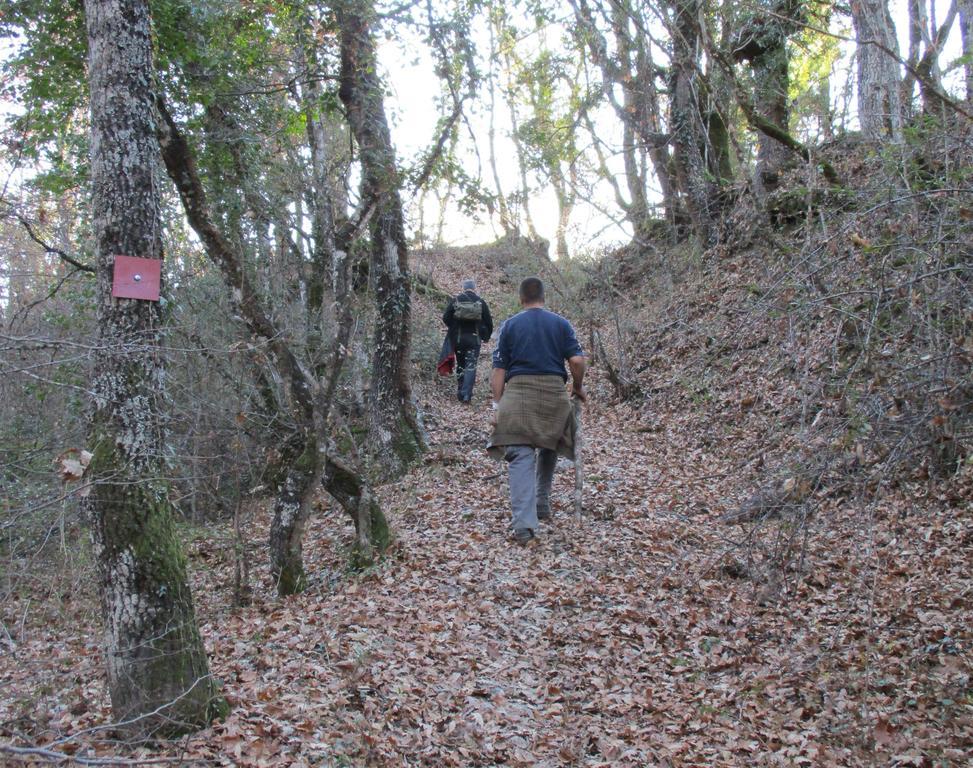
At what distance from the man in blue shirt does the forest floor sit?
→ 22.8 inches

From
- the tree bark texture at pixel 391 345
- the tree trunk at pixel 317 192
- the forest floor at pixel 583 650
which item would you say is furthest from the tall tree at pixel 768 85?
the forest floor at pixel 583 650

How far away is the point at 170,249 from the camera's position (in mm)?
10828

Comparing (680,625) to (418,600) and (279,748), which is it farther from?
(279,748)

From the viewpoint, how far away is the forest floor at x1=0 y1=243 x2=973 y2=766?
4.33 m

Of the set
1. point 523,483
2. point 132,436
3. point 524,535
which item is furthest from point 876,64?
point 132,436

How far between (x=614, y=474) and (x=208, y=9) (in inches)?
260

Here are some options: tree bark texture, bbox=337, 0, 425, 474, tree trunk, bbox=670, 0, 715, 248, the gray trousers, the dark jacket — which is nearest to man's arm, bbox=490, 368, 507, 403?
the gray trousers

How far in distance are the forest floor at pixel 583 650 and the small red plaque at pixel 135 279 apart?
6.67ft

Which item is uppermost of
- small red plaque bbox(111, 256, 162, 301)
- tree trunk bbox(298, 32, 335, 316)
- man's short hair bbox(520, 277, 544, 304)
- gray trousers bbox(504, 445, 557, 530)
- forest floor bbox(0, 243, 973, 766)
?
tree trunk bbox(298, 32, 335, 316)

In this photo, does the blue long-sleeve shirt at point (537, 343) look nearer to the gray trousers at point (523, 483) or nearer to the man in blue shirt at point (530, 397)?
the man in blue shirt at point (530, 397)

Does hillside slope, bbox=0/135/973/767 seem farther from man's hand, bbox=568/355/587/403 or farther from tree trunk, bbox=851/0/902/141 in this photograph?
tree trunk, bbox=851/0/902/141

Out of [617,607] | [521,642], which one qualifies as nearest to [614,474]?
[617,607]

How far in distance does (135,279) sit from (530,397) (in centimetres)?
397

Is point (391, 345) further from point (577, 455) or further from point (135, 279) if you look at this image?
point (135, 279)
